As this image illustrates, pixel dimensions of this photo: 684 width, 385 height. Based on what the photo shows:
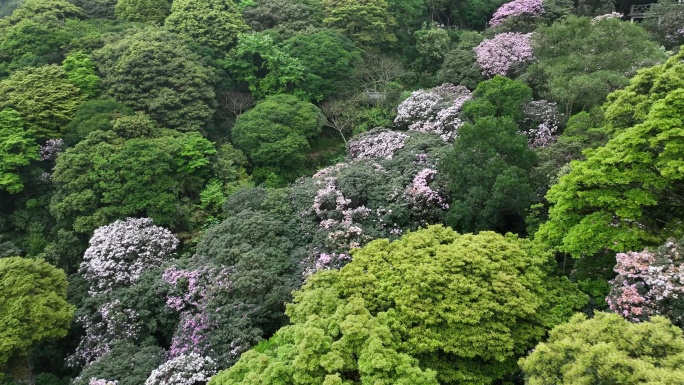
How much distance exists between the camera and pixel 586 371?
7.60m

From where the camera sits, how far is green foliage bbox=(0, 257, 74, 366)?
45.2 ft

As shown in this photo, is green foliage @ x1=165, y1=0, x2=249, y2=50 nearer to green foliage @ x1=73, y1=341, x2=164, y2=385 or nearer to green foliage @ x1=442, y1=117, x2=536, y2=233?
green foliage @ x1=442, y1=117, x2=536, y2=233

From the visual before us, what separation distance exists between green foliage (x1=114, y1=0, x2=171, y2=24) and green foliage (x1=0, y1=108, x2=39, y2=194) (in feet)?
40.0

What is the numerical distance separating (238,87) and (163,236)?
14.2 m

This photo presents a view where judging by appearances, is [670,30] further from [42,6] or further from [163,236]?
[42,6]

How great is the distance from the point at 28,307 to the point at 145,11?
74.6 feet

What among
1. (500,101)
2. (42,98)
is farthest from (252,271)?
(42,98)

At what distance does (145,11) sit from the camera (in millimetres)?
29641

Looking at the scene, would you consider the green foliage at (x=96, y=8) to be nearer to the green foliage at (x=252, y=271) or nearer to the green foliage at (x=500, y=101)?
the green foliage at (x=252, y=271)

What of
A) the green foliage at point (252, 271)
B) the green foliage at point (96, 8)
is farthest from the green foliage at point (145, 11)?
the green foliage at point (252, 271)

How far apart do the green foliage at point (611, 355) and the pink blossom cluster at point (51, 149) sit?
22.6 metres

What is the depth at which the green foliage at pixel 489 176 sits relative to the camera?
14.2 meters

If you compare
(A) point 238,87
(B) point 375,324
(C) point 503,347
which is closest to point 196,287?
(B) point 375,324

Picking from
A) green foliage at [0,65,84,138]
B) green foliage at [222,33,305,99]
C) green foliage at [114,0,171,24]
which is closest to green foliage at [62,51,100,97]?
green foliage at [0,65,84,138]
